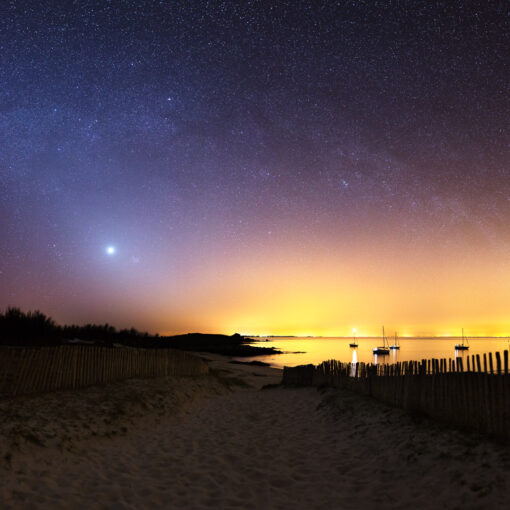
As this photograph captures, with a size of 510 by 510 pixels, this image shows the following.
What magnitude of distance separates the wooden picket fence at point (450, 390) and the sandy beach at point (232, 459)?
40cm

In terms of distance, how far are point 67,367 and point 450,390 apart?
9968 millimetres

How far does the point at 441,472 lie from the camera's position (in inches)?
222

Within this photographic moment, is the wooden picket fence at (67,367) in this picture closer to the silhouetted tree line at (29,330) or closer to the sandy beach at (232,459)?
the sandy beach at (232,459)

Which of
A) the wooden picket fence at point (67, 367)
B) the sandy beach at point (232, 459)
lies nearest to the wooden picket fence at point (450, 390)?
the sandy beach at point (232, 459)

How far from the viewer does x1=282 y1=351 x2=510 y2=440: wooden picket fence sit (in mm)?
6445

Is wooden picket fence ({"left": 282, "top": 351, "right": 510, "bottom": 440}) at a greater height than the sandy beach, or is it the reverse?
wooden picket fence ({"left": 282, "top": 351, "right": 510, "bottom": 440})

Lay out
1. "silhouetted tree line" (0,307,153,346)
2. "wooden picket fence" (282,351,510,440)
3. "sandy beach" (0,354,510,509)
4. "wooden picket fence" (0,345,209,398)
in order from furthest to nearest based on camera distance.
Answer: "silhouetted tree line" (0,307,153,346)
"wooden picket fence" (0,345,209,398)
"wooden picket fence" (282,351,510,440)
"sandy beach" (0,354,510,509)

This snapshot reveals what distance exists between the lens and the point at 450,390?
25.2 ft

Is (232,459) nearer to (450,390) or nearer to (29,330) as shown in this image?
(450,390)

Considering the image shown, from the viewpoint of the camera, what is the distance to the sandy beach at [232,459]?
5.25 m

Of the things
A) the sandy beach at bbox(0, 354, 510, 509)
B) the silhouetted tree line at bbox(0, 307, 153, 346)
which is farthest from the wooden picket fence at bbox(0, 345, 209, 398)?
the silhouetted tree line at bbox(0, 307, 153, 346)

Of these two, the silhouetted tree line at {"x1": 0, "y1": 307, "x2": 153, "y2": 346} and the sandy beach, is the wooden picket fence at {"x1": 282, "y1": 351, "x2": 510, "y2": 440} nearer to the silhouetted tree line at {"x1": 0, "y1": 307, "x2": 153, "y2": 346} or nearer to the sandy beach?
the sandy beach

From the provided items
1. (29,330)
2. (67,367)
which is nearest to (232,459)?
(67,367)

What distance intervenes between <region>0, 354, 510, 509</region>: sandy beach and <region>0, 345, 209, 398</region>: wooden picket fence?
565 millimetres
